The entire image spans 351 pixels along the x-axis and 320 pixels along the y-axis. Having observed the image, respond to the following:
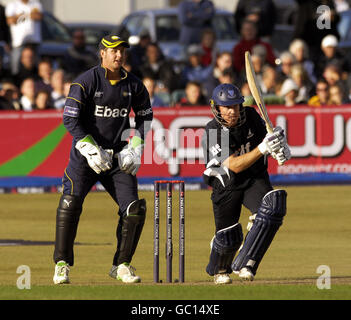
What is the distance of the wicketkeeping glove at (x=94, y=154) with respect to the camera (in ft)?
36.0

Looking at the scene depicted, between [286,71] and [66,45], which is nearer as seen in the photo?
[286,71]

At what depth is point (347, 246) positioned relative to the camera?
14.4 m

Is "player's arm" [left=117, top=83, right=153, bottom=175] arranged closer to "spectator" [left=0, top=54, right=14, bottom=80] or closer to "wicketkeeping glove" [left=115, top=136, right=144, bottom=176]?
"wicketkeeping glove" [left=115, top=136, right=144, bottom=176]

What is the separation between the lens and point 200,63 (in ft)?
77.1

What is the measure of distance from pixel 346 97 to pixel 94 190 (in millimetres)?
4990

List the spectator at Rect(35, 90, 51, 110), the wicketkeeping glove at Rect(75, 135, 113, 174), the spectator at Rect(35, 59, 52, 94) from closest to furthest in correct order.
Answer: the wicketkeeping glove at Rect(75, 135, 113, 174) → the spectator at Rect(35, 90, 51, 110) → the spectator at Rect(35, 59, 52, 94)

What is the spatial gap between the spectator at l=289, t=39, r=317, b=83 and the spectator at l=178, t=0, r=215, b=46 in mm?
1943

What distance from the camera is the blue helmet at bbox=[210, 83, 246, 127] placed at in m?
10.9

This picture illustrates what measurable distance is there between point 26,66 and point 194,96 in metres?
3.71

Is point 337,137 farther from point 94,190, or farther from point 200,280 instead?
point 200,280

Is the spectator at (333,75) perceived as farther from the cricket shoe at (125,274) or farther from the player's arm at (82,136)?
the player's arm at (82,136)

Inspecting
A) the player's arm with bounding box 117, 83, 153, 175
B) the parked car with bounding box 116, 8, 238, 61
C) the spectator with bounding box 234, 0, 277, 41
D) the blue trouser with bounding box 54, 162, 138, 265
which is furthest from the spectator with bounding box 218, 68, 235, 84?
the blue trouser with bounding box 54, 162, 138, 265
